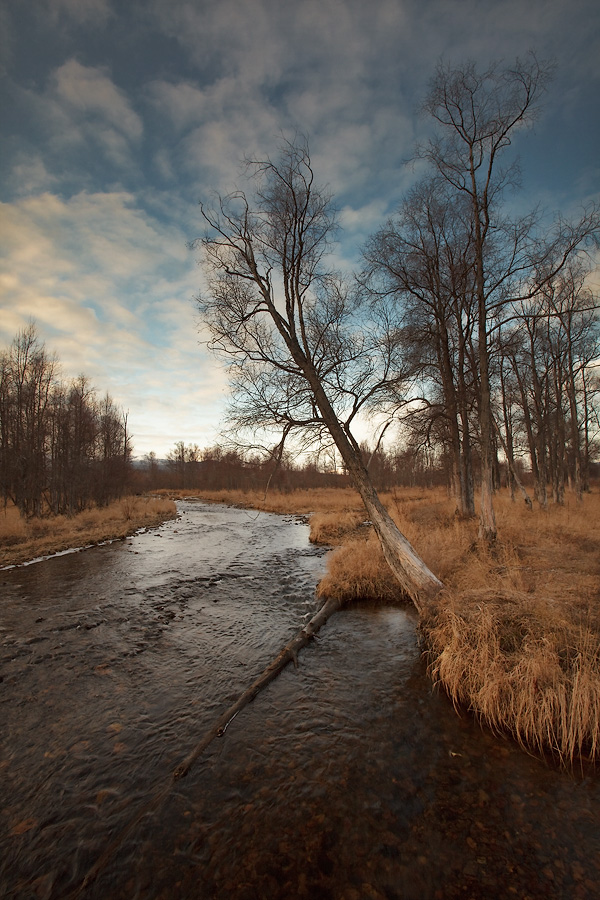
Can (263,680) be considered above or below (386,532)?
below

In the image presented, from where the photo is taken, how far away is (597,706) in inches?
148

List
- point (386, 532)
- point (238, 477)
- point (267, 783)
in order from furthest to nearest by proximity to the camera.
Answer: point (238, 477) < point (386, 532) < point (267, 783)

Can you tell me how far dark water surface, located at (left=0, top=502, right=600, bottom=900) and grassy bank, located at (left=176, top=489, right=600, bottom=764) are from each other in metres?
0.34

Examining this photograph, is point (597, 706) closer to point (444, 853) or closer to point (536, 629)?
point (536, 629)

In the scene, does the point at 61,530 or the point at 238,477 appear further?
the point at 238,477

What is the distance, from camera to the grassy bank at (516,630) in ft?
13.0

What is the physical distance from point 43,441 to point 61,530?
7.15 meters

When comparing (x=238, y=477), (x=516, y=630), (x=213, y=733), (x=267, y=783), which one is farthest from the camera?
(x=238, y=477)

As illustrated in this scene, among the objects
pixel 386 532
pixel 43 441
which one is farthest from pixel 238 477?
pixel 386 532

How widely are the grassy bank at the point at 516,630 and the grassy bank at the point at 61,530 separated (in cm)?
1265

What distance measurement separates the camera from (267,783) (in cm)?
363

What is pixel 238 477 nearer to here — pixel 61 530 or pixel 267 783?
pixel 61 530

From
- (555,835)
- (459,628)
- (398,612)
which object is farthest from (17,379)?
(555,835)

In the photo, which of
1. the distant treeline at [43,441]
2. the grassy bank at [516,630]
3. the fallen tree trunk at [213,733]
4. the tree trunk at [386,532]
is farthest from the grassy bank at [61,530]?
the tree trunk at [386,532]
